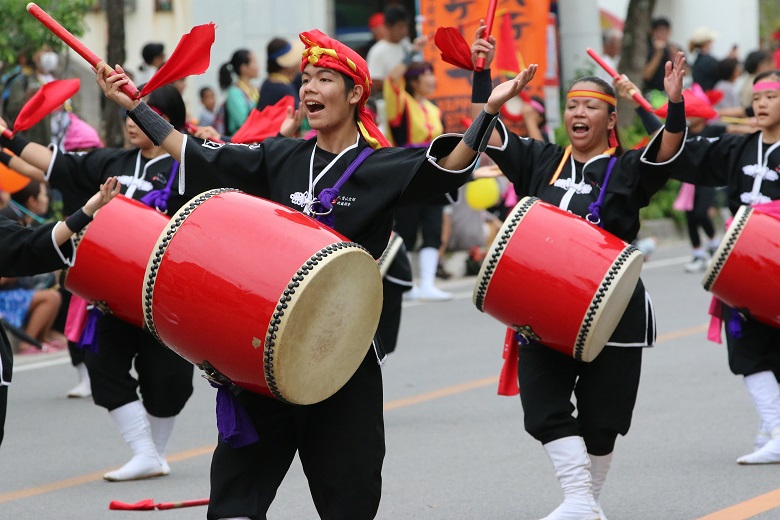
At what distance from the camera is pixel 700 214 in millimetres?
13188

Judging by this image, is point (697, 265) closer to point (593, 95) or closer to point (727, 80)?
point (727, 80)

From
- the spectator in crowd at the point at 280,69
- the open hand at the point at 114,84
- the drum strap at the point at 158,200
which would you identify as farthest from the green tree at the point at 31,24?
the open hand at the point at 114,84

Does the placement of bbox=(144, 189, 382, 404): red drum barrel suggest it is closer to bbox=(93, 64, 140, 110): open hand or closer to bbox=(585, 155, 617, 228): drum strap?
bbox=(93, 64, 140, 110): open hand

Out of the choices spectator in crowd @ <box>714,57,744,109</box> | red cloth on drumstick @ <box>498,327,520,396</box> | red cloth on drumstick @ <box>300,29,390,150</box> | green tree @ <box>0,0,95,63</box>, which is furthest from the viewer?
spectator in crowd @ <box>714,57,744,109</box>

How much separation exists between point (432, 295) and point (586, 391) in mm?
6633

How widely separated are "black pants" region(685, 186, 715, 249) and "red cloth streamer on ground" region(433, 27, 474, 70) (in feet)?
30.2

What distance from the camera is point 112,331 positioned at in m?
6.10

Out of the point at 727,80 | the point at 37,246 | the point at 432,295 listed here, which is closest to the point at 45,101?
the point at 37,246

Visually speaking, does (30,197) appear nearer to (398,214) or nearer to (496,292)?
(398,214)

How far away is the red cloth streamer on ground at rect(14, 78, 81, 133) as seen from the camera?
17.0 ft

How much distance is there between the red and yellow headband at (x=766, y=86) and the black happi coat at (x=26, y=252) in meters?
3.07

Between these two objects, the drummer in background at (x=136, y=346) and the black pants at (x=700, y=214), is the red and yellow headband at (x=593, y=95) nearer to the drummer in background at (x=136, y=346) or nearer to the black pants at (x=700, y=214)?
the drummer in background at (x=136, y=346)

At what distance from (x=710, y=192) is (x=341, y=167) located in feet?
31.8

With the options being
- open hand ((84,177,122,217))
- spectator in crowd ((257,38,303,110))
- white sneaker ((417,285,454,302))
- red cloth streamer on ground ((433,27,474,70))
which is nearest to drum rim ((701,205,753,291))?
red cloth streamer on ground ((433,27,474,70))
